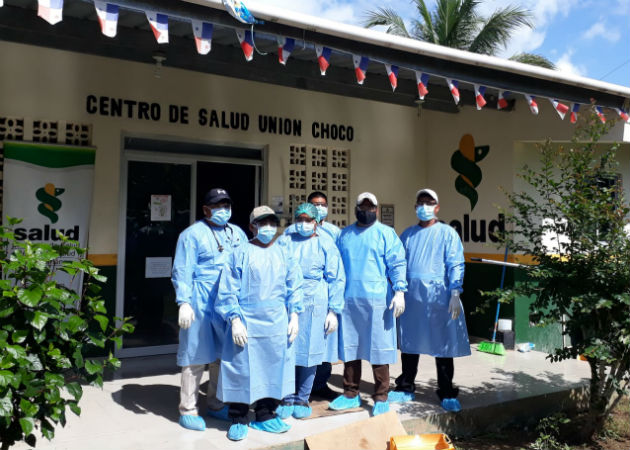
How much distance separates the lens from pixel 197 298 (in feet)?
14.9

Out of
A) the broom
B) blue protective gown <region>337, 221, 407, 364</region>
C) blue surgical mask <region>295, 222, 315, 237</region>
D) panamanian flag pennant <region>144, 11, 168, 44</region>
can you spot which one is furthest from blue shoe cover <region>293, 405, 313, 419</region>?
the broom

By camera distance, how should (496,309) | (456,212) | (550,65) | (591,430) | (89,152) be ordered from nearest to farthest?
(591,430)
(89,152)
(496,309)
(456,212)
(550,65)

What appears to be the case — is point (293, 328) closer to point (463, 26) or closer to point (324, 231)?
point (324, 231)

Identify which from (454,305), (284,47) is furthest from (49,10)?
(454,305)

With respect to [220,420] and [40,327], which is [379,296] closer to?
[220,420]

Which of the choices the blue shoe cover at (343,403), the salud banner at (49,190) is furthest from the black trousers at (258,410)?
the salud banner at (49,190)

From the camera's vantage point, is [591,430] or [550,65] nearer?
[591,430]

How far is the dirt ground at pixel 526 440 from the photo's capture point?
186 inches

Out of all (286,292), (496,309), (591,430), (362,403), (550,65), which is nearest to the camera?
(286,292)

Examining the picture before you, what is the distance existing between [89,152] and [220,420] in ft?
9.86

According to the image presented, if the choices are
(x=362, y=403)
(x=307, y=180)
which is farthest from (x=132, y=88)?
(x=362, y=403)

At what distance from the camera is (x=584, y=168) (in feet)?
14.6

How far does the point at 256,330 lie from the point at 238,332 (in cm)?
16

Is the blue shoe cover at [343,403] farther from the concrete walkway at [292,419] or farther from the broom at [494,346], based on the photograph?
the broom at [494,346]
